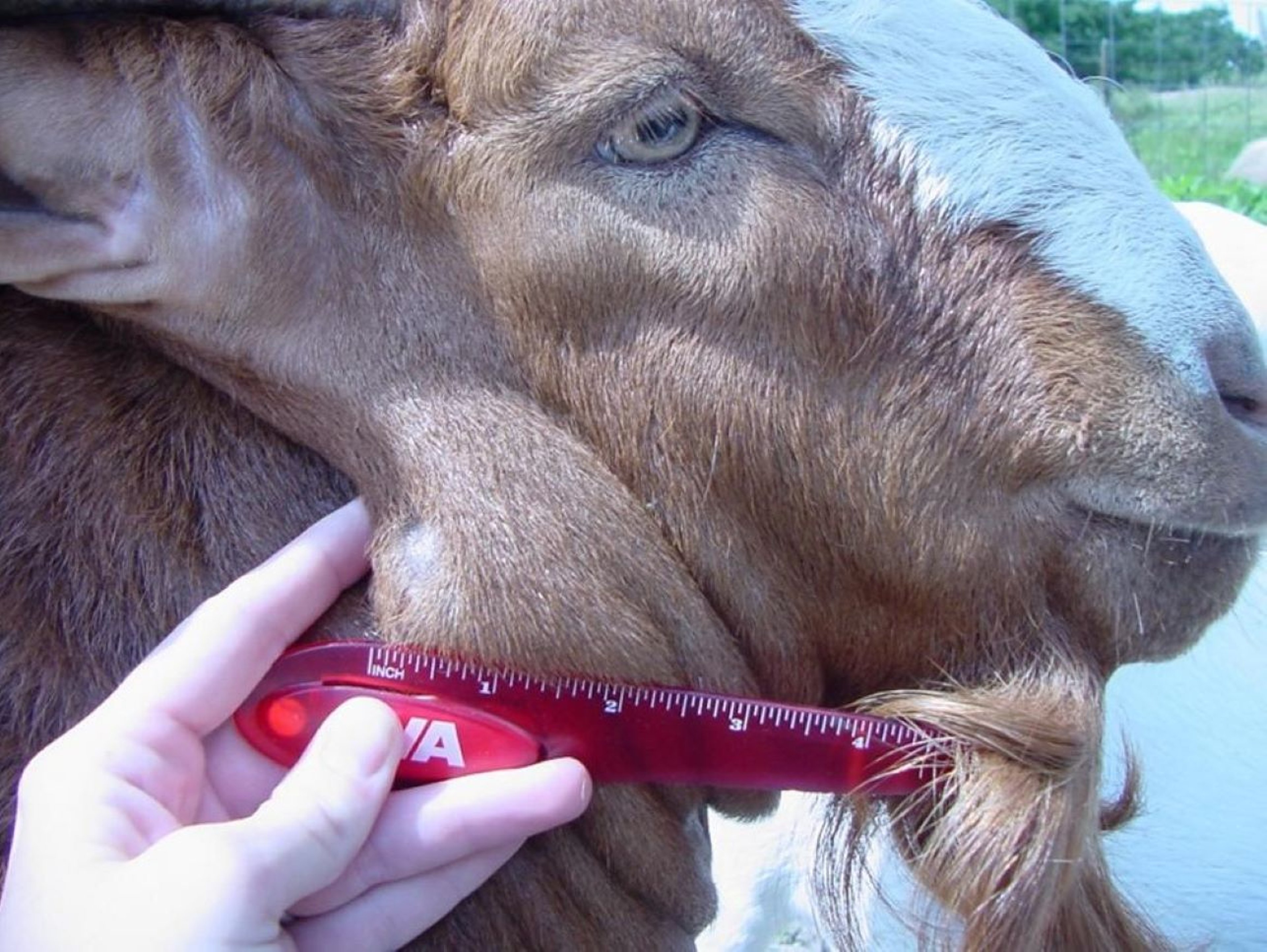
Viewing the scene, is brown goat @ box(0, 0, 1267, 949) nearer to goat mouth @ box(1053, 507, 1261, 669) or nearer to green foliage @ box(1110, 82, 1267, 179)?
goat mouth @ box(1053, 507, 1261, 669)

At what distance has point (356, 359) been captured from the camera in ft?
5.15

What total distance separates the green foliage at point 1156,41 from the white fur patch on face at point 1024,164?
12.3 metres

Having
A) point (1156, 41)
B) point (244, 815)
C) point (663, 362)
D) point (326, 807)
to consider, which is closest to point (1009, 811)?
point (663, 362)

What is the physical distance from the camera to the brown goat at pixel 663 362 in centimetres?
149

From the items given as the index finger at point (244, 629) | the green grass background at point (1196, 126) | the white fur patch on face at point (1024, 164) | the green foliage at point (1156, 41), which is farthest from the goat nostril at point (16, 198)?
the green foliage at point (1156, 41)

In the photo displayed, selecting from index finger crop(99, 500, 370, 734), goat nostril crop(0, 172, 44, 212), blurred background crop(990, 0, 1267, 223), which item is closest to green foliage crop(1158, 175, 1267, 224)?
blurred background crop(990, 0, 1267, 223)

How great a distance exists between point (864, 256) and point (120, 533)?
91cm

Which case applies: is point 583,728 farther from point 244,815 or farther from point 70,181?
point 70,181

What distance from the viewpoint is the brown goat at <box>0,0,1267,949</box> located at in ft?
4.90

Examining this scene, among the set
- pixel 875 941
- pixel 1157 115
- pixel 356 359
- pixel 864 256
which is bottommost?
pixel 1157 115

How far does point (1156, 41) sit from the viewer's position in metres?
13.8

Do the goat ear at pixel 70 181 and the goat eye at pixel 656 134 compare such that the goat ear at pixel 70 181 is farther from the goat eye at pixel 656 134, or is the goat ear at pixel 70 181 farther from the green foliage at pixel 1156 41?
the green foliage at pixel 1156 41

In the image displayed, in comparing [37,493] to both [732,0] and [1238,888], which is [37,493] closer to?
[732,0]

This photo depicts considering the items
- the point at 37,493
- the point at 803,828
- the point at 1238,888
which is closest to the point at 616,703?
the point at 37,493
